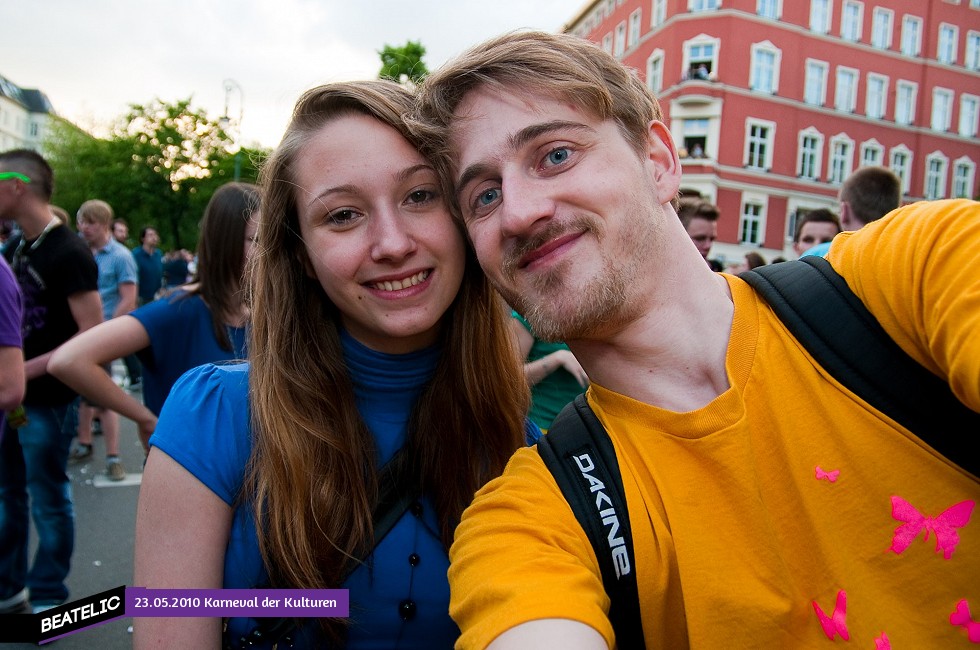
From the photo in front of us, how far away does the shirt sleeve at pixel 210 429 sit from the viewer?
1.56 meters

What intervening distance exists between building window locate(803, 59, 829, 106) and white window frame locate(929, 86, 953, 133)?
7603mm

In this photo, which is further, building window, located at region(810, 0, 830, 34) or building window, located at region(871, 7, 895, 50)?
building window, located at region(871, 7, 895, 50)

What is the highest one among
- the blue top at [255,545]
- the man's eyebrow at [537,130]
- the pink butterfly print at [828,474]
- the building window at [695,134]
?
the building window at [695,134]

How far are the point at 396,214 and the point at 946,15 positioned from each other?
45242 millimetres

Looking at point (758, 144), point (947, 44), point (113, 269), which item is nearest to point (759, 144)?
point (758, 144)

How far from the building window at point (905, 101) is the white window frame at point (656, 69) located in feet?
44.2

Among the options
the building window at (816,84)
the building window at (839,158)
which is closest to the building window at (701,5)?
the building window at (816,84)

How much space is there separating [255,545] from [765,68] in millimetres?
35913

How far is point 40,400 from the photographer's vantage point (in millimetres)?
3717

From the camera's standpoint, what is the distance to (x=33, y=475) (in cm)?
372

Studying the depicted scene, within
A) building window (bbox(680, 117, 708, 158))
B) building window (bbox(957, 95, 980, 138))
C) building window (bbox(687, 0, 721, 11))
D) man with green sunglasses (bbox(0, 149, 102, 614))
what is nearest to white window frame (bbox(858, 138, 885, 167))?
building window (bbox(957, 95, 980, 138))

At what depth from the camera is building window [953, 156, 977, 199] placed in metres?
36.1

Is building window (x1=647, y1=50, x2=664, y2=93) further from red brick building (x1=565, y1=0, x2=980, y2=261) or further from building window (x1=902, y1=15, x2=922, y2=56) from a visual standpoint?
building window (x1=902, y1=15, x2=922, y2=56)

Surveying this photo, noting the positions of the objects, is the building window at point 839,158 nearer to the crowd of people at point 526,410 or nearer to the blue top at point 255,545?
the crowd of people at point 526,410
